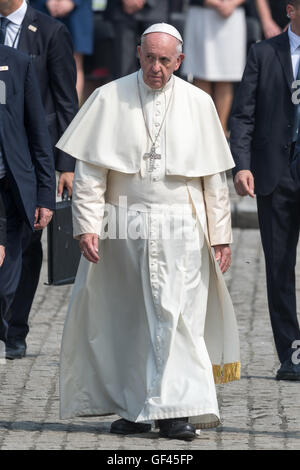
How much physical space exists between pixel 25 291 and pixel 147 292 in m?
2.02

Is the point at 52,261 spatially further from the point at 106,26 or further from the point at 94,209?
the point at 106,26

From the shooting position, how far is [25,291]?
28.6 ft

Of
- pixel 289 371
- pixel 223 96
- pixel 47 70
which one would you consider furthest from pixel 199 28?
pixel 289 371

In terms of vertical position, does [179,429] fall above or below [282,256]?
below

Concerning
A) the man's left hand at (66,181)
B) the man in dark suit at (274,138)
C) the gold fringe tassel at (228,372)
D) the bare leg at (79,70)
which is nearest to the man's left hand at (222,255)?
the gold fringe tassel at (228,372)

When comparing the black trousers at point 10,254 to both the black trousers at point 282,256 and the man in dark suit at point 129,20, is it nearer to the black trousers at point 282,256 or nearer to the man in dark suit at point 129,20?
the black trousers at point 282,256

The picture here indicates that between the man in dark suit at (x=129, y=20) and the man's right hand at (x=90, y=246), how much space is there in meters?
7.41

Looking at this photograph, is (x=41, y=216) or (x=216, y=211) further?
(x=41, y=216)

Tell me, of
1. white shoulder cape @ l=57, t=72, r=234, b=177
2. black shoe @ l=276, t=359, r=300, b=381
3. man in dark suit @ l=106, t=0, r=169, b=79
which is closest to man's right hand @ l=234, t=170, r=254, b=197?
Result: white shoulder cape @ l=57, t=72, r=234, b=177

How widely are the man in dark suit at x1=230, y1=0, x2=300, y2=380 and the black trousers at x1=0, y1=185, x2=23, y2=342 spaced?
51.8 inches

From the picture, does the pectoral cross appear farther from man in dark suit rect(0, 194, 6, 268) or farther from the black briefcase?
the black briefcase

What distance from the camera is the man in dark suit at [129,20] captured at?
14000mm

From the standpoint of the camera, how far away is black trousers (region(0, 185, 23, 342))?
7180 mm

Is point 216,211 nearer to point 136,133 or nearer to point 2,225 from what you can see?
point 136,133
